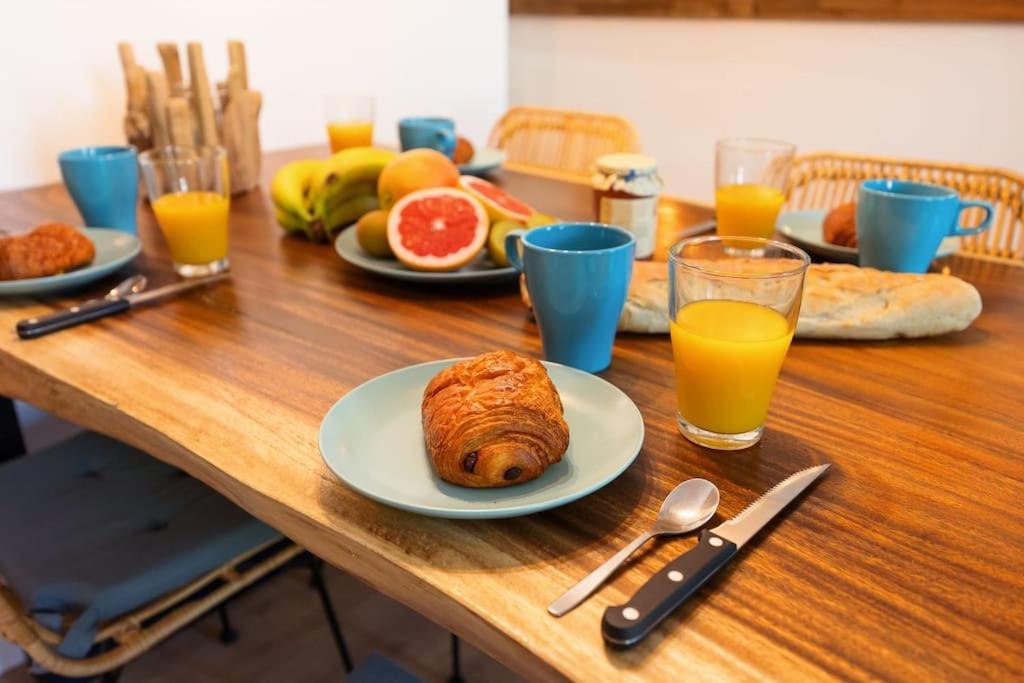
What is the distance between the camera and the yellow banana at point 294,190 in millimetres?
1253

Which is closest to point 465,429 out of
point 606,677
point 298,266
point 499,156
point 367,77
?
point 606,677

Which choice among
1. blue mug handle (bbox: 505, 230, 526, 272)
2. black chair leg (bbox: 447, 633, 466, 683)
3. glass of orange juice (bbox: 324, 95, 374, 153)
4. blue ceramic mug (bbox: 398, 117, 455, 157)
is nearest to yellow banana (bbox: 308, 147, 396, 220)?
blue ceramic mug (bbox: 398, 117, 455, 157)

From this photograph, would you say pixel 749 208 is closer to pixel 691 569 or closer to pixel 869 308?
pixel 869 308

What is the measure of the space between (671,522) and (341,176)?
88 cm

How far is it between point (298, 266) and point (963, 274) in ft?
3.12

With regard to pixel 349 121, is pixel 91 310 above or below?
below

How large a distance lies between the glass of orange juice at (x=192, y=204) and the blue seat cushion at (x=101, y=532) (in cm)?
33

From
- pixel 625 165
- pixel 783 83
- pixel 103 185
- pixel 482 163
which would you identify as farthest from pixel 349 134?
pixel 783 83

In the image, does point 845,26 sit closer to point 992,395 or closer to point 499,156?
point 499,156

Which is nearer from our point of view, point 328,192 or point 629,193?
point 629,193

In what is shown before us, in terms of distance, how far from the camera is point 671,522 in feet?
1.87

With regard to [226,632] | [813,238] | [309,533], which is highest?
[813,238]

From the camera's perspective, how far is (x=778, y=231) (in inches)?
48.1

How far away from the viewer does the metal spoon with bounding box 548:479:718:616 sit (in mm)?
501
